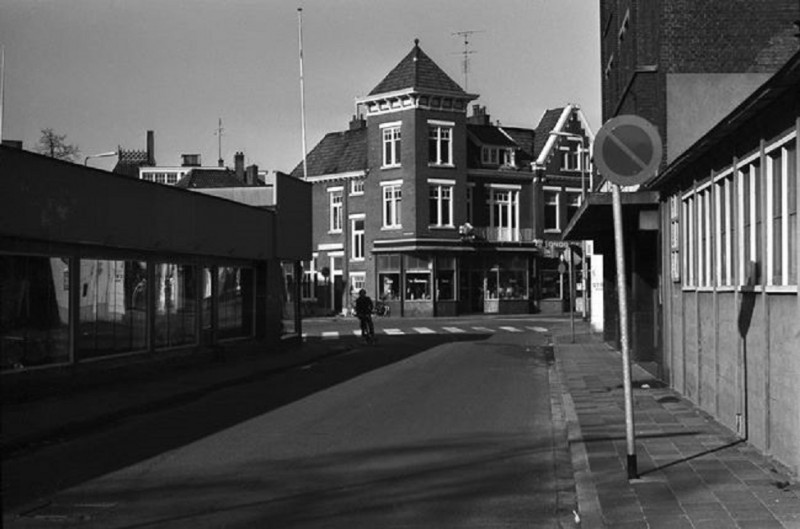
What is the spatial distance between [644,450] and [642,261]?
12.2 metres

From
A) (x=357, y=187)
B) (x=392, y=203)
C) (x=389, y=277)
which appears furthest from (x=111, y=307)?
(x=357, y=187)

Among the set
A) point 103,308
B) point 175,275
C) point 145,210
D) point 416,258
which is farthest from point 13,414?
point 416,258

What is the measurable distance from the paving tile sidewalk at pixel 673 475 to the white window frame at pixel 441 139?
4199cm

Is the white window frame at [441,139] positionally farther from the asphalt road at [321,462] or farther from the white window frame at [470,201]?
the asphalt road at [321,462]

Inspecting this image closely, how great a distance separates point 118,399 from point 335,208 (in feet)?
147

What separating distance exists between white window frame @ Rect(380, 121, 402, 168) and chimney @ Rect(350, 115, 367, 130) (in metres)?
7.04

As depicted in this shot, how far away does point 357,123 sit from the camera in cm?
6400

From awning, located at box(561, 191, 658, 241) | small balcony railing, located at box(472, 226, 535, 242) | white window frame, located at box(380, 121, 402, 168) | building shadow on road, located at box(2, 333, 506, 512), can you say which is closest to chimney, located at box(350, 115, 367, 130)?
white window frame, located at box(380, 121, 402, 168)

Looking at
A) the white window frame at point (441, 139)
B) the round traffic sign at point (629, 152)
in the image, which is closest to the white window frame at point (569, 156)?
the white window frame at point (441, 139)

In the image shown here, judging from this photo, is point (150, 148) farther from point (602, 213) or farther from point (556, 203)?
point (602, 213)

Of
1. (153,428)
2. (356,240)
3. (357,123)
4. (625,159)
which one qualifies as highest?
(357,123)

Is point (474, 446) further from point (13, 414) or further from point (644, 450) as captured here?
point (13, 414)

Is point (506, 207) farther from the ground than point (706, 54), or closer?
farther from the ground

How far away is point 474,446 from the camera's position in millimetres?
11297
